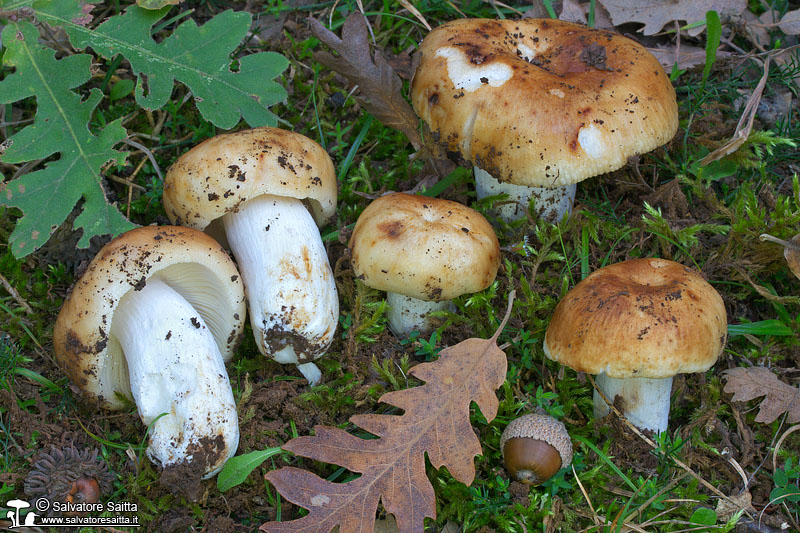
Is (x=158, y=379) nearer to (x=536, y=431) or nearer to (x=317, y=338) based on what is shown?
(x=317, y=338)

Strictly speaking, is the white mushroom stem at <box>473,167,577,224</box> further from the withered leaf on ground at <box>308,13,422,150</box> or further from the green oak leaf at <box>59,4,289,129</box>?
the green oak leaf at <box>59,4,289,129</box>

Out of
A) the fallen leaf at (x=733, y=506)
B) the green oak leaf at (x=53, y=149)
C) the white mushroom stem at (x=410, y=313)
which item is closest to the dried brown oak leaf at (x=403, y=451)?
the white mushroom stem at (x=410, y=313)

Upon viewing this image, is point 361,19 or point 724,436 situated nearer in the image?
point 724,436

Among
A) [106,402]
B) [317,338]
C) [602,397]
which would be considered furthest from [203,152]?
[602,397]

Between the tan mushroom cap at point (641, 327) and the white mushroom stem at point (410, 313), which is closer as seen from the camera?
the tan mushroom cap at point (641, 327)

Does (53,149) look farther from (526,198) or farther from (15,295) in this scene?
(526,198)

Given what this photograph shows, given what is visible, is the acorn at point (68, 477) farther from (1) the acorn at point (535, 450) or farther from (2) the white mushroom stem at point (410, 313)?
(1) the acorn at point (535, 450)

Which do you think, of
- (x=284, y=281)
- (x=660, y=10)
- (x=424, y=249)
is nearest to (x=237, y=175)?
(x=284, y=281)
